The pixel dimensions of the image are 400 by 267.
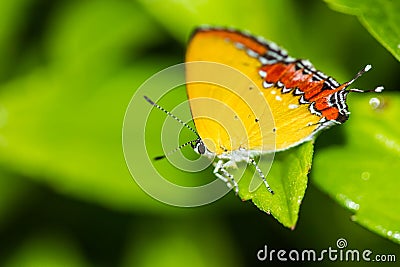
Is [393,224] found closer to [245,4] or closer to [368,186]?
[368,186]

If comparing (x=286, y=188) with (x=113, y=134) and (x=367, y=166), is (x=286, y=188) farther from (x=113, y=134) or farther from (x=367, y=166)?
(x=113, y=134)

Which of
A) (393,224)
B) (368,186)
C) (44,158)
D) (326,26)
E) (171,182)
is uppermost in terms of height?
(326,26)

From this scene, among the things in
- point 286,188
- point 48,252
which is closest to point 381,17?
point 286,188

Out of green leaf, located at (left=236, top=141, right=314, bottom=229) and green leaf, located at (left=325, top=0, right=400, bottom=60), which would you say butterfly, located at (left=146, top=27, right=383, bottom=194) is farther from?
green leaf, located at (left=325, top=0, right=400, bottom=60)

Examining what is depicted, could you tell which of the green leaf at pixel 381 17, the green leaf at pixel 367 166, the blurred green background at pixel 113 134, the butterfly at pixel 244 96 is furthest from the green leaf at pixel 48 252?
the green leaf at pixel 381 17

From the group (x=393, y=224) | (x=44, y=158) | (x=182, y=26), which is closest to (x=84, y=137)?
(x=44, y=158)

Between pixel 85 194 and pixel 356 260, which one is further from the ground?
pixel 85 194

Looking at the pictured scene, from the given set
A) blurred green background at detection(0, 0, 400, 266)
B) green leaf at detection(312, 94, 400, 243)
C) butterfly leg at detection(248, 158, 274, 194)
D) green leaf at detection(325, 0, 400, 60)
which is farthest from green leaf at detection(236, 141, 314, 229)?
blurred green background at detection(0, 0, 400, 266)

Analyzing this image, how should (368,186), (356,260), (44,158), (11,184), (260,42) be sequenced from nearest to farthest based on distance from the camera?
1. (368,186)
2. (260,42)
3. (356,260)
4. (44,158)
5. (11,184)
